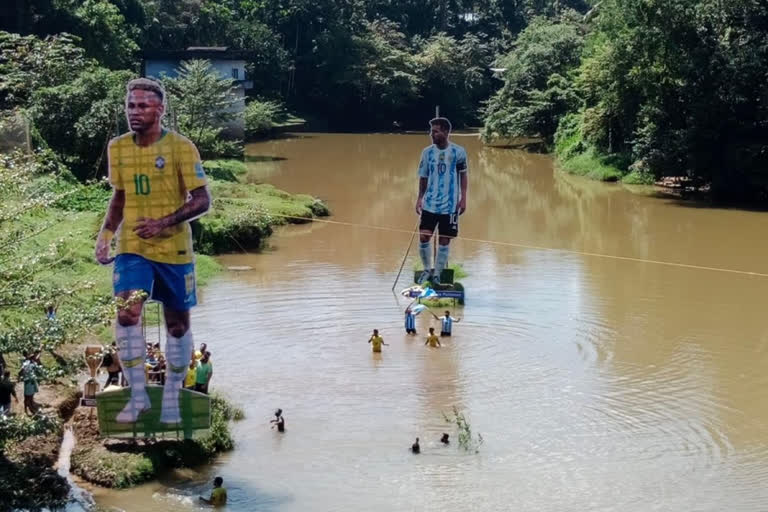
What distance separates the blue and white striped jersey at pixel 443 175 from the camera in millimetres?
23078

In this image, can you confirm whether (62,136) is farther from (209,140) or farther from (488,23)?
(488,23)

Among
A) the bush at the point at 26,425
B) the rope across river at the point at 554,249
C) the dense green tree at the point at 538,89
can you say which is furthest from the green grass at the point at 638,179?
the bush at the point at 26,425

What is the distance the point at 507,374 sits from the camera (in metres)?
18.9

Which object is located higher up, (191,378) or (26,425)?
(26,425)

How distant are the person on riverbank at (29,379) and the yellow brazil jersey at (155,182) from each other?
72.7 inches

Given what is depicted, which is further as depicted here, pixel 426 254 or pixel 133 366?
pixel 426 254

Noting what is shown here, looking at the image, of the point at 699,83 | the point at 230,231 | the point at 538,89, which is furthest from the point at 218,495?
the point at 538,89

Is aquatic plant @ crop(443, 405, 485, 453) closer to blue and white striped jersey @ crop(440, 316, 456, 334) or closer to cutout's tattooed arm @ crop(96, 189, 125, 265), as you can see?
blue and white striped jersey @ crop(440, 316, 456, 334)

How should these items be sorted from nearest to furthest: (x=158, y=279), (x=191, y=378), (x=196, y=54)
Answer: (x=158, y=279)
(x=191, y=378)
(x=196, y=54)

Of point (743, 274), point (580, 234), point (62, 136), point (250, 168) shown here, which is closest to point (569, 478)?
point (743, 274)

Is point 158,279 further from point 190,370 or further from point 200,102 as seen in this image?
point 200,102

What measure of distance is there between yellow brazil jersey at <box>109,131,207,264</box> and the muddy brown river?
308cm

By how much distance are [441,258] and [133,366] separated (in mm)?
10901

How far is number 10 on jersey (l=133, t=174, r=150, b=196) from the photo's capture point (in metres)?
13.7
